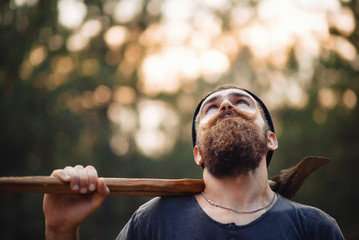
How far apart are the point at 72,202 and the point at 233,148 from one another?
1.06 metres

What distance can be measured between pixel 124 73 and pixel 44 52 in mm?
3635

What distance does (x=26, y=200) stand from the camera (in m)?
12.9

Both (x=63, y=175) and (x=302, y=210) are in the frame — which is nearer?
(x=63, y=175)

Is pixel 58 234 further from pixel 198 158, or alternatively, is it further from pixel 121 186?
pixel 198 158

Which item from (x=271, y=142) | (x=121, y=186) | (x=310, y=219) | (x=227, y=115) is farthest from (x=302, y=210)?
(x=121, y=186)

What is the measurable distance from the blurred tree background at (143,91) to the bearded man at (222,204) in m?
7.54

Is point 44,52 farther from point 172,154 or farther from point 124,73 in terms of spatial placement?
point 172,154

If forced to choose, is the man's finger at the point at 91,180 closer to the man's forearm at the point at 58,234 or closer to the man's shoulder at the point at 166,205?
the man's forearm at the point at 58,234

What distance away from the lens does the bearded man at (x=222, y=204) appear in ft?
5.83

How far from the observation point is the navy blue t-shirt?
186 cm

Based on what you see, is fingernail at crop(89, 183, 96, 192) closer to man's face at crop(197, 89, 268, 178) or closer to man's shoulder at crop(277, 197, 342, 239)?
man's face at crop(197, 89, 268, 178)

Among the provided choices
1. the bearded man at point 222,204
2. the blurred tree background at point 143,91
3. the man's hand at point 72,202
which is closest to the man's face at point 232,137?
the bearded man at point 222,204

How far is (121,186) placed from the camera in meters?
1.89

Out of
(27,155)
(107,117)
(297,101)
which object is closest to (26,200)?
(27,155)
